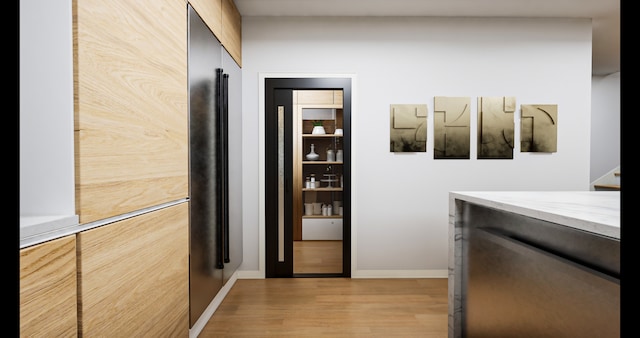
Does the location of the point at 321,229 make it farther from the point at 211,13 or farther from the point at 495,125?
the point at 211,13

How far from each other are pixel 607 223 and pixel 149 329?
5.48 feet

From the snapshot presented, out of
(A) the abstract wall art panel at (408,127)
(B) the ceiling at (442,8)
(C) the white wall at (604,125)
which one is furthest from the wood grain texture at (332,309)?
(C) the white wall at (604,125)

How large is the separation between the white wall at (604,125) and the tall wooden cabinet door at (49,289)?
6.64m

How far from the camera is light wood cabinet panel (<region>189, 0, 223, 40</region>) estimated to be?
214 cm

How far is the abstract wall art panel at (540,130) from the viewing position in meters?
3.41

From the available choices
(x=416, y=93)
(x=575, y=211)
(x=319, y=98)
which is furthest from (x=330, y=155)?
(x=575, y=211)

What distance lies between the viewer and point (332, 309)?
8.69 ft

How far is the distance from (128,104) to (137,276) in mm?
663

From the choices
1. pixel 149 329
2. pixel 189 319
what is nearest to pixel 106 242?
pixel 149 329

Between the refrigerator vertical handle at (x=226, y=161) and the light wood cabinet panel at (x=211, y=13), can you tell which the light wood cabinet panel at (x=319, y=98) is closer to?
the refrigerator vertical handle at (x=226, y=161)

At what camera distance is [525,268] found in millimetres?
1424

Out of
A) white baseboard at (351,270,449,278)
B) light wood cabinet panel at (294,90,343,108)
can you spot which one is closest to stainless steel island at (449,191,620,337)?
white baseboard at (351,270,449,278)

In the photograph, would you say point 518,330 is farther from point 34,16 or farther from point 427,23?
point 427,23

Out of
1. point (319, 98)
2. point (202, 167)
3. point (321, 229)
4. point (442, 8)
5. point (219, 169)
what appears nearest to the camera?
point (202, 167)
